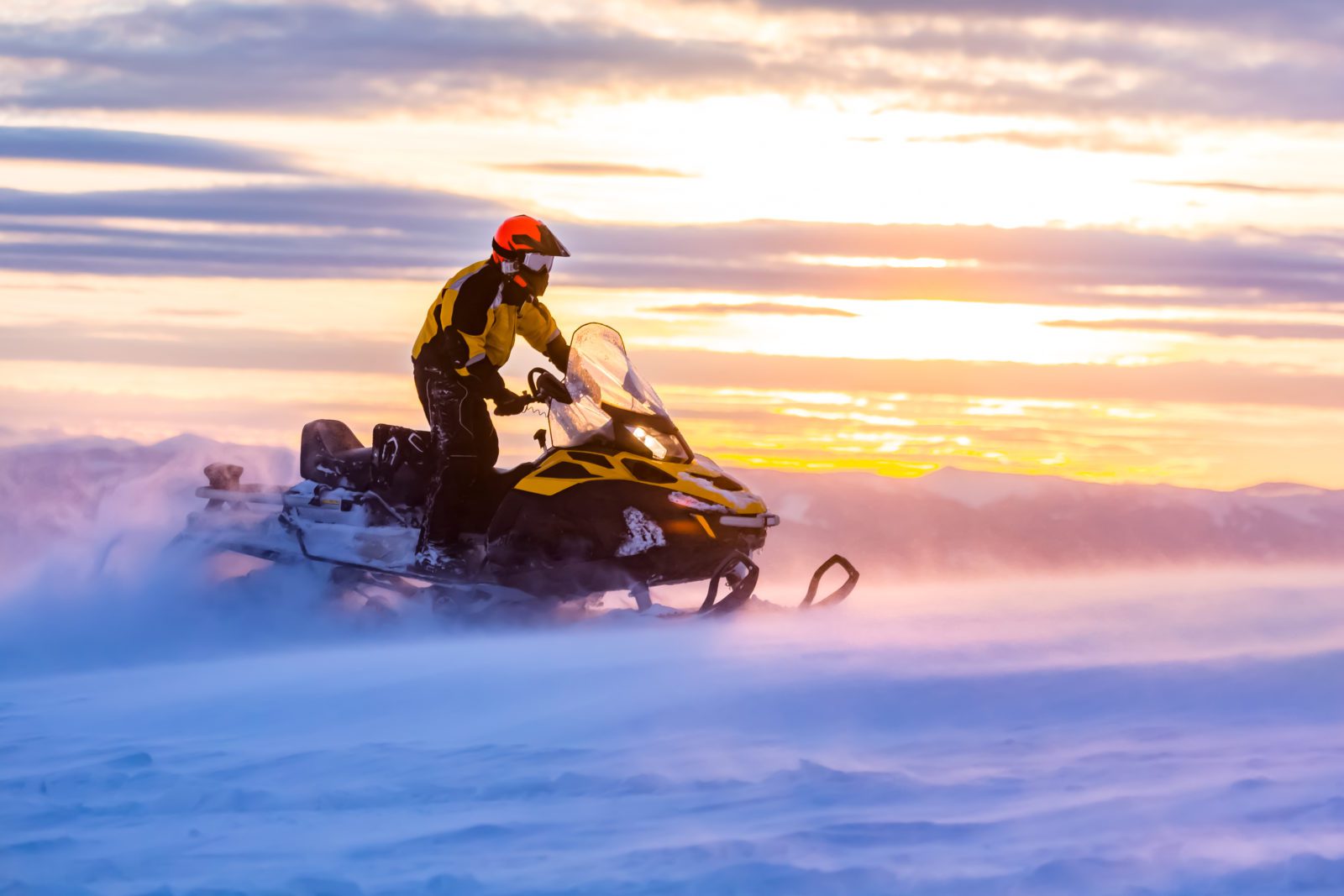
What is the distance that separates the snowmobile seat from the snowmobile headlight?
192cm

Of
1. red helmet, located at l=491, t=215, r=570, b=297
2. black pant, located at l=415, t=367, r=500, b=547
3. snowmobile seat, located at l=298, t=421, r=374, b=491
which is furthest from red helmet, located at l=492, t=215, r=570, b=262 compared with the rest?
snowmobile seat, located at l=298, t=421, r=374, b=491

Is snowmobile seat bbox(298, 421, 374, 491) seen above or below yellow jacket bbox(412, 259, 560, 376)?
below

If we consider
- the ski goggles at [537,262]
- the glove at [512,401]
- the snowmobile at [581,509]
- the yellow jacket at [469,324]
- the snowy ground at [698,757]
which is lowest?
the snowy ground at [698,757]

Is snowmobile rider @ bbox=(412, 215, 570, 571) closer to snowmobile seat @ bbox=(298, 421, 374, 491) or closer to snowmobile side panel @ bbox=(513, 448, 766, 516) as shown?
snowmobile side panel @ bbox=(513, 448, 766, 516)

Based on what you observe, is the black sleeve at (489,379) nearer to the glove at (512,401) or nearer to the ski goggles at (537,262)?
the glove at (512,401)

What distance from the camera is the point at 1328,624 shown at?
39.6 ft

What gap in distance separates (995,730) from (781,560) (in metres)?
7.37

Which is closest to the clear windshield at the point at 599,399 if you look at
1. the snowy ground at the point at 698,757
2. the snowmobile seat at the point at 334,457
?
the snowy ground at the point at 698,757

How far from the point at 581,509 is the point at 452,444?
3.15 ft

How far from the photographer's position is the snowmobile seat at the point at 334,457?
40.7 feet

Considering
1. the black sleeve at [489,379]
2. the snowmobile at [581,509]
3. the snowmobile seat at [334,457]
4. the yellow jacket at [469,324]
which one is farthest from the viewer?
the snowmobile seat at [334,457]

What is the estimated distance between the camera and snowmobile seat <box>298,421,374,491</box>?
1241 centimetres

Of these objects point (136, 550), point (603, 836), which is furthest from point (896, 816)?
point (136, 550)

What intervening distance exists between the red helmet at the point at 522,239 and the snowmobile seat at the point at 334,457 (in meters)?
1.79
